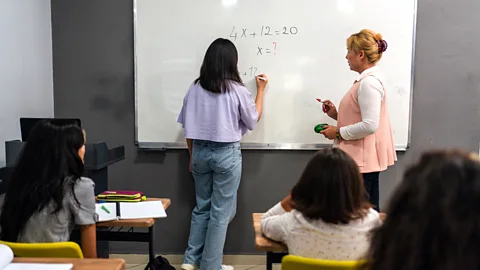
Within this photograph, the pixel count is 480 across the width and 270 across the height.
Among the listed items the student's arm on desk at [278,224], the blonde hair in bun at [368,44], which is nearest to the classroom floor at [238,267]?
the student's arm on desk at [278,224]

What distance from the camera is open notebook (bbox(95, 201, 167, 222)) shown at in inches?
72.0

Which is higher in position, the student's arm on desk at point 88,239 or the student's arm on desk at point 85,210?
the student's arm on desk at point 85,210

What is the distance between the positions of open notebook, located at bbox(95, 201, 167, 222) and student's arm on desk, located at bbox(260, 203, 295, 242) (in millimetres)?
508

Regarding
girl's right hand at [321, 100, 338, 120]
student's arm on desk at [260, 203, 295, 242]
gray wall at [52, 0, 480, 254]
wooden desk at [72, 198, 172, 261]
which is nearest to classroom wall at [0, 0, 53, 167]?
gray wall at [52, 0, 480, 254]

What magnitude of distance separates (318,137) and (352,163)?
4.95 feet

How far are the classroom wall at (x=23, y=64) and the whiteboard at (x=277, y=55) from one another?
0.61 m

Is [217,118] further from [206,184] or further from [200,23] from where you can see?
[200,23]

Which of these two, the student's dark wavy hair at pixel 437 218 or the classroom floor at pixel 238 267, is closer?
the student's dark wavy hair at pixel 437 218

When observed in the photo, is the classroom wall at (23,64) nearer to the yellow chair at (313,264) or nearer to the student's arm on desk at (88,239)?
the student's arm on desk at (88,239)

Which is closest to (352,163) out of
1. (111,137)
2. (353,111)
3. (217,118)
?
(353,111)

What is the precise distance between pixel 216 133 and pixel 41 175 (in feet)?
3.74

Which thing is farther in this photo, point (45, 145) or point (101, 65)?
point (101, 65)

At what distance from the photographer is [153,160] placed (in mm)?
2979

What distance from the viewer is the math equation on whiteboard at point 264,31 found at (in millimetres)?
2840
